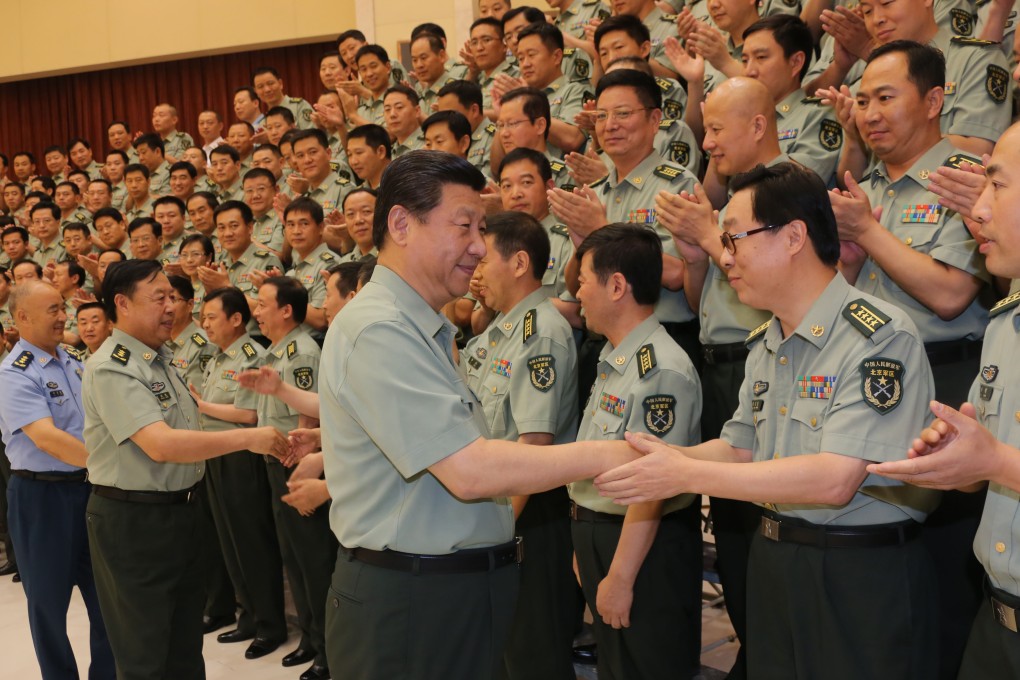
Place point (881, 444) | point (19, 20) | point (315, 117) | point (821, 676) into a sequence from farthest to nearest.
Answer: point (19, 20)
point (315, 117)
point (821, 676)
point (881, 444)

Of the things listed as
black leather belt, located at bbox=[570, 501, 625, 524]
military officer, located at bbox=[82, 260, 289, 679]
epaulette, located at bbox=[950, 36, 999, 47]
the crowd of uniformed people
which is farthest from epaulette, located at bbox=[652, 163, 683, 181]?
military officer, located at bbox=[82, 260, 289, 679]

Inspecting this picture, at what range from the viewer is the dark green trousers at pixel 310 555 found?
13.0 ft

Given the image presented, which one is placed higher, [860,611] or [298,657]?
[860,611]

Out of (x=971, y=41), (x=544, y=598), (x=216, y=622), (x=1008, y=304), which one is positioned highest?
(x=971, y=41)

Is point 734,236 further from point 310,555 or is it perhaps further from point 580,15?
point 580,15

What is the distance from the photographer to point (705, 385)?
306 centimetres

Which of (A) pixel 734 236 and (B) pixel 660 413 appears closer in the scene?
(A) pixel 734 236

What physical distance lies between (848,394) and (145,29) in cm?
1182

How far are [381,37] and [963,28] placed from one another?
7026 mm

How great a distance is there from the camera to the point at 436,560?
187 cm

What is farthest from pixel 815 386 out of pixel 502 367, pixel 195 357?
pixel 195 357

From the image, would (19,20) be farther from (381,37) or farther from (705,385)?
(705,385)

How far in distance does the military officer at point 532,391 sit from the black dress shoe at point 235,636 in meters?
1.84

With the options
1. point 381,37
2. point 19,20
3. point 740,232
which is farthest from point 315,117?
point 19,20
